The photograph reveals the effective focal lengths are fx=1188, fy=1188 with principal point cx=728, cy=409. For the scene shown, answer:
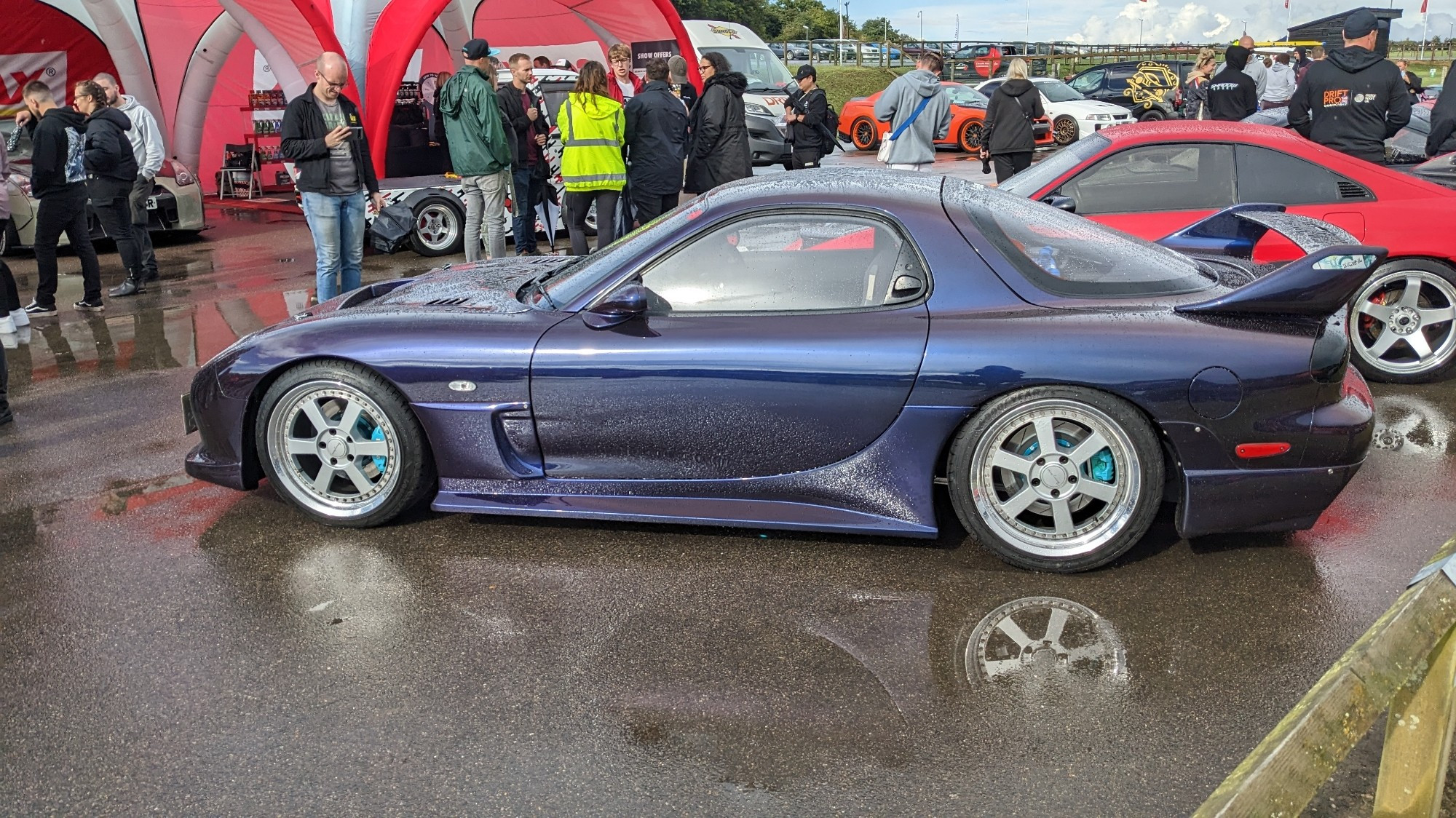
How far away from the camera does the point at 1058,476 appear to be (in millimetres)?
3893

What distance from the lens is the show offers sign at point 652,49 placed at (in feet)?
53.8

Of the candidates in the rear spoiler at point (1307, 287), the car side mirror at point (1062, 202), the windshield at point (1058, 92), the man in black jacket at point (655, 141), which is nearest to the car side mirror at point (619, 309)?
the rear spoiler at point (1307, 287)

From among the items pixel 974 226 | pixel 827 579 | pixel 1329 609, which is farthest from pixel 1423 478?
pixel 827 579

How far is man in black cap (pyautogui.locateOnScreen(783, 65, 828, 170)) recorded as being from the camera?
494 inches

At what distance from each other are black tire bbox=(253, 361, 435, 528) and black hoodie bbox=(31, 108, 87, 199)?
530cm

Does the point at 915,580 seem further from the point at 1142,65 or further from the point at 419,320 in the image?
the point at 1142,65

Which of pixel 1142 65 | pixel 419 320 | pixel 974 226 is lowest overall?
pixel 419 320

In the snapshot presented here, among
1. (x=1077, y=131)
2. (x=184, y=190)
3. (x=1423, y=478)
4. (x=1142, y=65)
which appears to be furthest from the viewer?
(x=1142, y=65)

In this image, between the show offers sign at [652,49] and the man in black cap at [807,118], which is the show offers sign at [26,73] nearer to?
the show offers sign at [652,49]

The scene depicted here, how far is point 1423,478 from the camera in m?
4.88

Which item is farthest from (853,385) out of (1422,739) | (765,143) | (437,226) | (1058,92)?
(1058,92)

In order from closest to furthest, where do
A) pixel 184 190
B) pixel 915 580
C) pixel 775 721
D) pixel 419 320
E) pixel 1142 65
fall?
pixel 775 721, pixel 915 580, pixel 419 320, pixel 184 190, pixel 1142 65

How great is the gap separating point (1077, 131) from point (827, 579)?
19.1 metres

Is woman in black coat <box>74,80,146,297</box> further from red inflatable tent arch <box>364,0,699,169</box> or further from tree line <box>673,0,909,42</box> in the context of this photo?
tree line <box>673,0,909,42</box>
